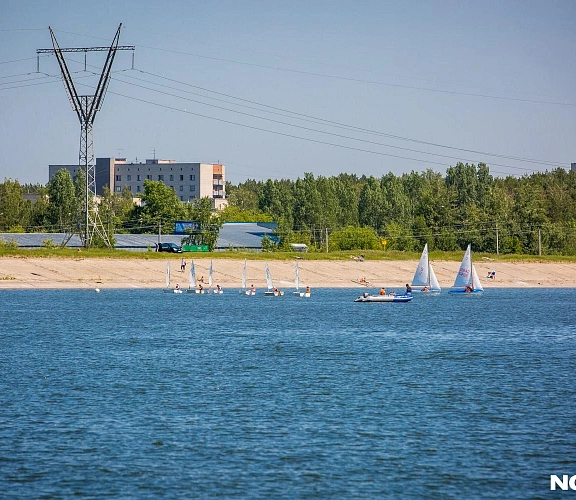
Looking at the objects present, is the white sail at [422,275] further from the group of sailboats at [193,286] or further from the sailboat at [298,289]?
the group of sailboats at [193,286]

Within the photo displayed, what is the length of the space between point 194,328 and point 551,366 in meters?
38.1

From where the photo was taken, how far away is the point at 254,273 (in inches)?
6339

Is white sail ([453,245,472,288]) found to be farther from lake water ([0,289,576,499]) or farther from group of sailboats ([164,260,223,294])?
lake water ([0,289,576,499])

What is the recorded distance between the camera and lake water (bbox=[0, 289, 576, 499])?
1318 inches

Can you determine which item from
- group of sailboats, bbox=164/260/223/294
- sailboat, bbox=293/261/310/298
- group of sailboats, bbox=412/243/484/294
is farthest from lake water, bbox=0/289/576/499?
group of sailboats, bbox=164/260/223/294

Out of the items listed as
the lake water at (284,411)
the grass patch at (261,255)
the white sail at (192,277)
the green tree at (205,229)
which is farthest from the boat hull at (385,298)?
the green tree at (205,229)

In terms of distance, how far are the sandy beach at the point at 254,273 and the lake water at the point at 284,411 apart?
54.6 metres

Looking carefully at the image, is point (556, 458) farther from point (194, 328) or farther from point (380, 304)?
point (380, 304)

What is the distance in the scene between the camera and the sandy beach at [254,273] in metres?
148

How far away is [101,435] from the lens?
39.8 meters

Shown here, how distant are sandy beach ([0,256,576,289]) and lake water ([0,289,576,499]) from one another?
5464 cm

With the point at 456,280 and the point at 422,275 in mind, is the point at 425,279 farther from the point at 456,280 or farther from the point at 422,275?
the point at 456,280

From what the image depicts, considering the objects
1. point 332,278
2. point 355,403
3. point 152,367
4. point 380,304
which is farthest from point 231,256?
point 355,403

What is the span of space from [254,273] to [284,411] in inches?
4554
